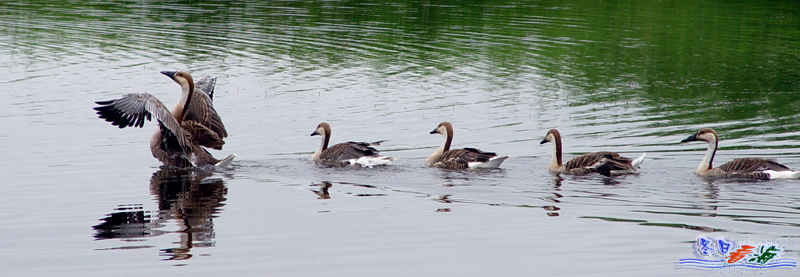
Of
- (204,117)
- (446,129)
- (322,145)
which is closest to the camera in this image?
(204,117)

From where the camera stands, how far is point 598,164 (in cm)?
1473

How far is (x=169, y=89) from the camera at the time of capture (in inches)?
988

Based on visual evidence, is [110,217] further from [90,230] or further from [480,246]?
[480,246]

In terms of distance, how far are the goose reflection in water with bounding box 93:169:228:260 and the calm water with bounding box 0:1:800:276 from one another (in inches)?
2.0

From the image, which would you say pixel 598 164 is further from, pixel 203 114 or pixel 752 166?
pixel 203 114

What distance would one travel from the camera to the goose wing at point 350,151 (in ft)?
51.9

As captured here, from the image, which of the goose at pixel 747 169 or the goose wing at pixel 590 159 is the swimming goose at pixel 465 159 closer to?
the goose wing at pixel 590 159

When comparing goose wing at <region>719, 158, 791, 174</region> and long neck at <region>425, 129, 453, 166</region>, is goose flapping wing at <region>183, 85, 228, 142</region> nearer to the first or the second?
long neck at <region>425, 129, 453, 166</region>

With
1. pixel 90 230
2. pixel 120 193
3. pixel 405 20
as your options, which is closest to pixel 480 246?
pixel 90 230

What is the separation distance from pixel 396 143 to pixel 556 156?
12.2ft

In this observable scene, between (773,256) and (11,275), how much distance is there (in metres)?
7.63

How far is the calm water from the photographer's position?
34.1ft

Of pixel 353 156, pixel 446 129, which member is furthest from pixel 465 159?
pixel 353 156

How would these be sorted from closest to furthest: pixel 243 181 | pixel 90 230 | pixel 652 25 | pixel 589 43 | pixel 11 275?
1. pixel 11 275
2. pixel 90 230
3. pixel 243 181
4. pixel 589 43
5. pixel 652 25
